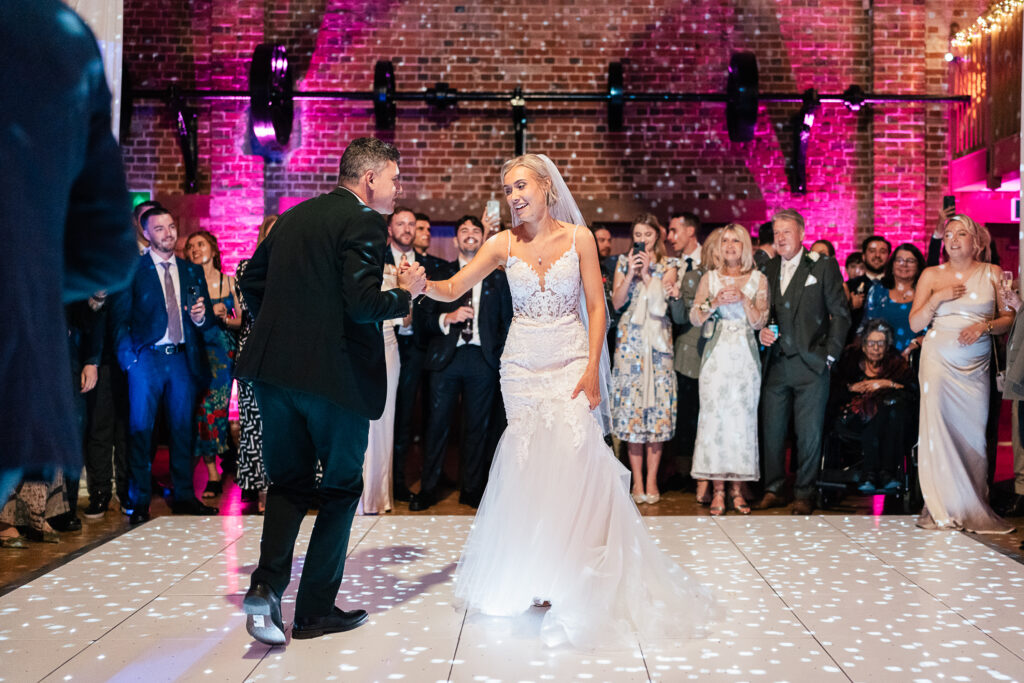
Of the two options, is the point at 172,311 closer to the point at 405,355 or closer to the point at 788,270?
the point at 405,355

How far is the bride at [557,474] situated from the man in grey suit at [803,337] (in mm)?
2213

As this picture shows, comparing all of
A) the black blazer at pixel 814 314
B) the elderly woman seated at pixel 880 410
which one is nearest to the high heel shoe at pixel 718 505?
the elderly woman seated at pixel 880 410

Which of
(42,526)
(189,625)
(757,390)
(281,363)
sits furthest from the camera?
(757,390)

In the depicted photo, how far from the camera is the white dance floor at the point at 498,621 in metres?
2.96

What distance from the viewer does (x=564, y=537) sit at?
3.45m

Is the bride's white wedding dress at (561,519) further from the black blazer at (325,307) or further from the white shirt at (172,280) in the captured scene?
the white shirt at (172,280)

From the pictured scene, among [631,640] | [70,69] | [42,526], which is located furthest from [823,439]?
[70,69]

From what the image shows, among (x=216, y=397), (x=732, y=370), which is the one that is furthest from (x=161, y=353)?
(x=732, y=370)

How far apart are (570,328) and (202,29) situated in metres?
5.91

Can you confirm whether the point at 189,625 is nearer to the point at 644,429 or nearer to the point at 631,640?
the point at 631,640

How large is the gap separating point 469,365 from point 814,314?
6.49 feet

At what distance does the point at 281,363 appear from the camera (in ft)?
10.0

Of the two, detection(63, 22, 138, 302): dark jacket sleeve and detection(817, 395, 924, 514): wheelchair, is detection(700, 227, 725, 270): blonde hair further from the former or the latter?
detection(63, 22, 138, 302): dark jacket sleeve

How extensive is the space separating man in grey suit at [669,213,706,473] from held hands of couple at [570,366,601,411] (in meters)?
2.51
